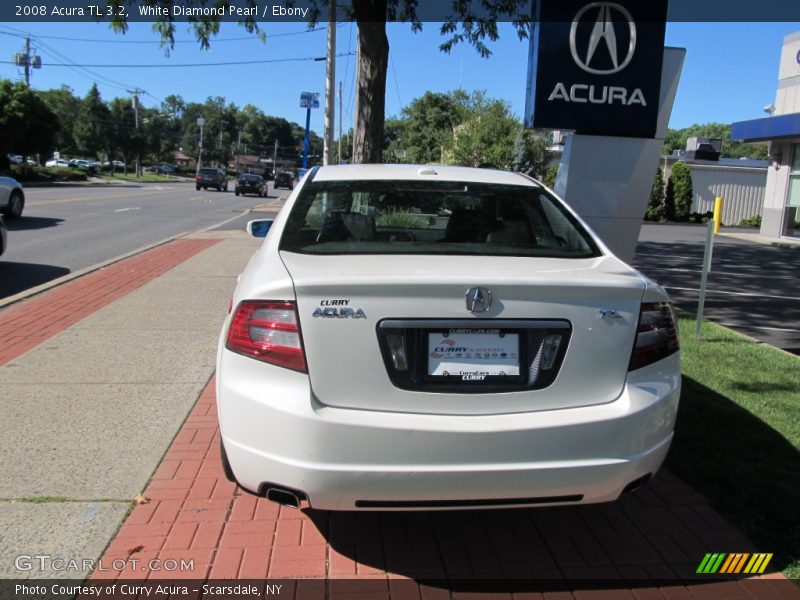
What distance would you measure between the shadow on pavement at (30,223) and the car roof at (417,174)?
14426mm

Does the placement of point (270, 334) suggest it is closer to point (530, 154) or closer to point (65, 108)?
point (530, 154)

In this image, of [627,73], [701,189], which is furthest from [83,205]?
[701,189]

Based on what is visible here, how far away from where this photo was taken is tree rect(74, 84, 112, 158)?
2872 inches

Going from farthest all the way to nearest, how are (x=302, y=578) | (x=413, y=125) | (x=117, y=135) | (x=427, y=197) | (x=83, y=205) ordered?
(x=117, y=135) < (x=413, y=125) < (x=83, y=205) < (x=427, y=197) < (x=302, y=578)

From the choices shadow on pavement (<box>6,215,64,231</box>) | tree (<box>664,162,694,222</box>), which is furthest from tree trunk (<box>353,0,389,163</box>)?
tree (<box>664,162,694,222</box>)

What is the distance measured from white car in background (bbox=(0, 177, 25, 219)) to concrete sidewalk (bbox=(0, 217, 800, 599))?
45.6ft

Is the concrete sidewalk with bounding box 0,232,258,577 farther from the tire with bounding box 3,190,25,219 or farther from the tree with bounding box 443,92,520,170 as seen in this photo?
the tree with bounding box 443,92,520,170

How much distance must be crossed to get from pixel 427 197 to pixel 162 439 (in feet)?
7.11

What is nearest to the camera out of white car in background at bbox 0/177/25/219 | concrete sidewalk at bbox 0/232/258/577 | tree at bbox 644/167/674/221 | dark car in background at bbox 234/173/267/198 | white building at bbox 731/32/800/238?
concrete sidewalk at bbox 0/232/258/577

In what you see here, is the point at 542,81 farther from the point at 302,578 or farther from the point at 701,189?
the point at 701,189

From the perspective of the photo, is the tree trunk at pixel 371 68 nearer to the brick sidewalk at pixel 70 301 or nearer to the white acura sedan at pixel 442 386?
the brick sidewalk at pixel 70 301

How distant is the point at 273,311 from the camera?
9.17 ft

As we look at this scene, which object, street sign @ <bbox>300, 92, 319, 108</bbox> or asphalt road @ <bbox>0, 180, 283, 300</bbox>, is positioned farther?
street sign @ <bbox>300, 92, 319, 108</bbox>

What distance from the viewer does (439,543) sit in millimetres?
3281
